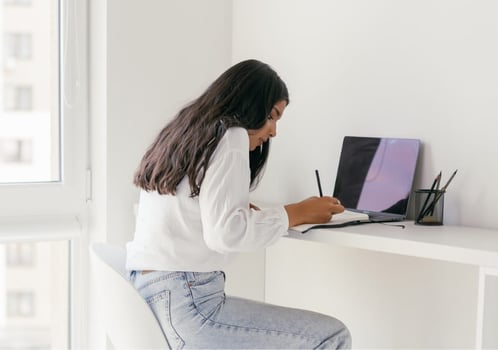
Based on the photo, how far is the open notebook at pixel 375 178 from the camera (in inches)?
79.5

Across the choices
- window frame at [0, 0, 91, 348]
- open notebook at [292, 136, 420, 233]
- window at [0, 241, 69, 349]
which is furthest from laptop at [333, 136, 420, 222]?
window at [0, 241, 69, 349]

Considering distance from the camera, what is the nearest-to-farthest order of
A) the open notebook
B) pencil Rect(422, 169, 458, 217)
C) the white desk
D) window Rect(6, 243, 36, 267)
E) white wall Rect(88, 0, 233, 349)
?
1. the white desk
2. pencil Rect(422, 169, 458, 217)
3. the open notebook
4. white wall Rect(88, 0, 233, 349)
5. window Rect(6, 243, 36, 267)

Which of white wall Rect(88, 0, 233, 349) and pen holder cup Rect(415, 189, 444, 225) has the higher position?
white wall Rect(88, 0, 233, 349)

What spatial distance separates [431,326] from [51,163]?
4.49ft

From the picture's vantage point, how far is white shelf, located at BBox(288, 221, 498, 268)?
158cm

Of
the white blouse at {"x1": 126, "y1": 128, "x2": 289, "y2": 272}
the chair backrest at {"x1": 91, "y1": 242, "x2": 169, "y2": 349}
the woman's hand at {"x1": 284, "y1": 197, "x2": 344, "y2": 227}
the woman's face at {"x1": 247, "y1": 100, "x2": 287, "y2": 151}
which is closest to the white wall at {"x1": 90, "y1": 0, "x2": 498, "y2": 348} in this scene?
the woman's hand at {"x1": 284, "y1": 197, "x2": 344, "y2": 227}

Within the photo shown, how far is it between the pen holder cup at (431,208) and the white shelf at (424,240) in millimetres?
24

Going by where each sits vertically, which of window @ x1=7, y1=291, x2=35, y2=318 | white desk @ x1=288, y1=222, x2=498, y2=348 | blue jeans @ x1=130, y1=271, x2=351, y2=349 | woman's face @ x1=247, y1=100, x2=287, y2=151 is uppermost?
woman's face @ x1=247, y1=100, x2=287, y2=151

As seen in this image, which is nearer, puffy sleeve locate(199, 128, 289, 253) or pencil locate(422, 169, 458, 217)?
puffy sleeve locate(199, 128, 289, 253)

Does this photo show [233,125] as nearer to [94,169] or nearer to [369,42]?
[369,42]

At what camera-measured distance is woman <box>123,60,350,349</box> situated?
5.35 feet

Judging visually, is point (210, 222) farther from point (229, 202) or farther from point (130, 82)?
point (130, 82)

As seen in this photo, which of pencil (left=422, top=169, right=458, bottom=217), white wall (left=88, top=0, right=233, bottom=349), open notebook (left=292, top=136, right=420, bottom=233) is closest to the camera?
pencil (left=422, top=169, right=458, bottom=217)

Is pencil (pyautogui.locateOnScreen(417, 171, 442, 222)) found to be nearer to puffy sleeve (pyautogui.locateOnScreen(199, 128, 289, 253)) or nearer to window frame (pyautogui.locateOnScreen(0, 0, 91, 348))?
puffy sleeve (pyautogui.locateOnScreen(199, 128, 289, 253))
